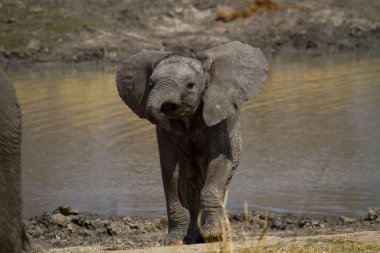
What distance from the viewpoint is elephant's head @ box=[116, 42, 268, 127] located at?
7.41 meters

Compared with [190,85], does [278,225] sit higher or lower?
lower

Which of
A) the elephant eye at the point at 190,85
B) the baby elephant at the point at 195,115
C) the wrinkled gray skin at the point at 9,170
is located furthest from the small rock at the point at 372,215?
the wrinkled gray skin at the point at 9,170

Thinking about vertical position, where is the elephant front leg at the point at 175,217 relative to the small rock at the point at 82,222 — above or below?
above

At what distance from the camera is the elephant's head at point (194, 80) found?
24.3ft

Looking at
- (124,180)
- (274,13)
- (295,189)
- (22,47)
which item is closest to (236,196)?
(295,189)

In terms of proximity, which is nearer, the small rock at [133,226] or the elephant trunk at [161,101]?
the elephant trunk at [161,101]

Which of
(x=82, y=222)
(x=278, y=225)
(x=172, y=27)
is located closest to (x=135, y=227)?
(x=82, y=222)

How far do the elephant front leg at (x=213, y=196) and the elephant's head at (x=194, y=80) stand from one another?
0.30 metres

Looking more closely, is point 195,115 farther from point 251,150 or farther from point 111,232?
point 251,150

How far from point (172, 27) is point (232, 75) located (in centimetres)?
1985

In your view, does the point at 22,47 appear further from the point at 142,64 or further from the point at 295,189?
the point at 142,64

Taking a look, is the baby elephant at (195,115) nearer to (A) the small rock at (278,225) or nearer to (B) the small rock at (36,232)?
(A) the small rock at (278,225)

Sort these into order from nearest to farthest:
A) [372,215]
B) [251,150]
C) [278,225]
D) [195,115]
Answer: [195,115] → [372,215] → [278,225] → [251,150]

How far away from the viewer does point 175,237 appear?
7.81m
